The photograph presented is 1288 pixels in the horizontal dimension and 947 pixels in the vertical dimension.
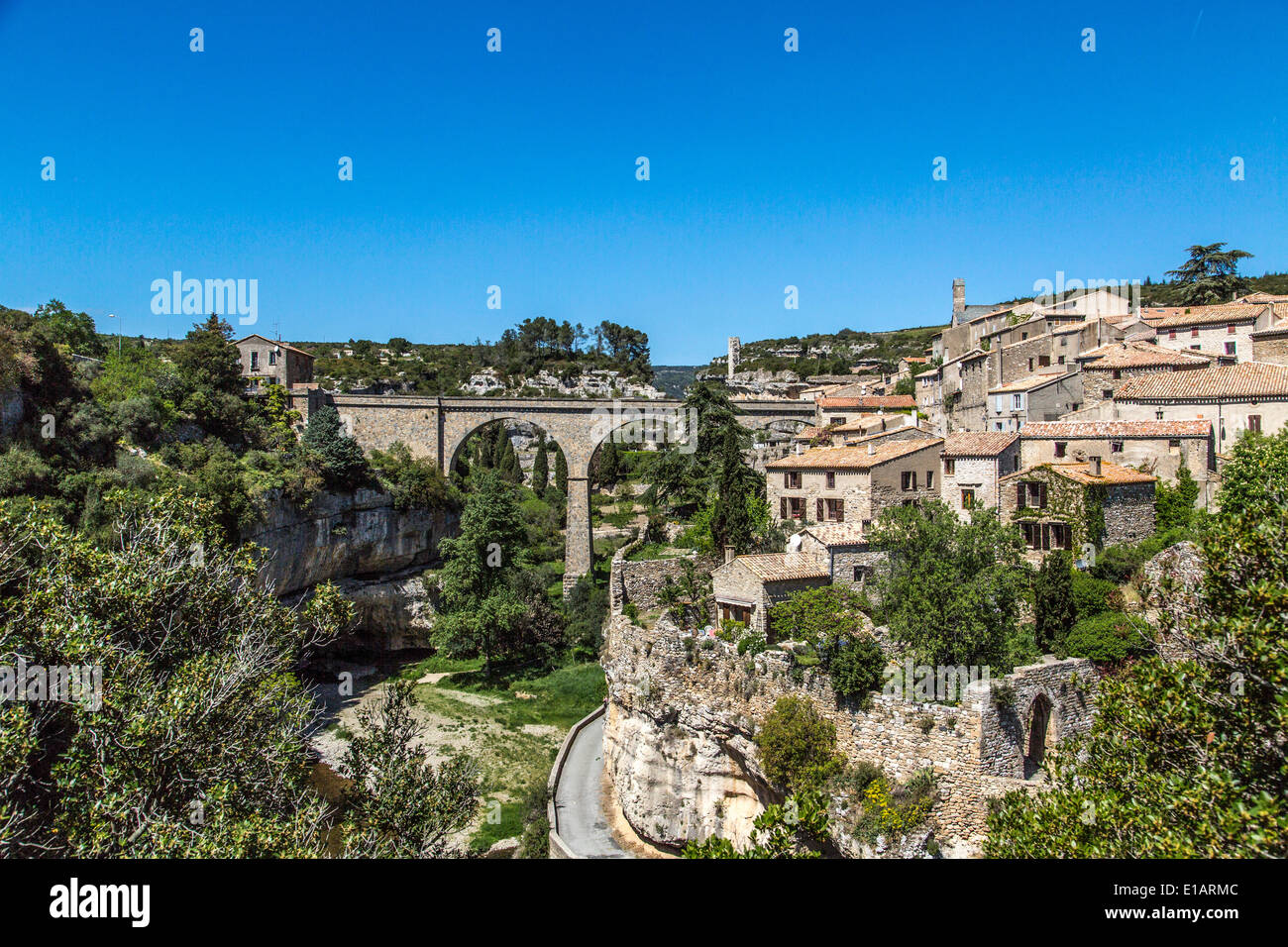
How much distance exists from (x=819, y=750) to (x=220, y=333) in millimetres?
35519

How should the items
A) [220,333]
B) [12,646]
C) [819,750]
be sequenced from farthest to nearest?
[220,333], [819,750], [12,646]

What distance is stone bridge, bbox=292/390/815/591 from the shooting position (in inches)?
1683

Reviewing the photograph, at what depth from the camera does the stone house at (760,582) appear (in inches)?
829

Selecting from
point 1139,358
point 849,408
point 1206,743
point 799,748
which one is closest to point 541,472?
point 849,408

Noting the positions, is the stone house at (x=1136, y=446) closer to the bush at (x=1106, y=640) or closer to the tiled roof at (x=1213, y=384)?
the tiled roof at (x=1213, y=384)

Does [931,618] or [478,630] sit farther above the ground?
[931,618]

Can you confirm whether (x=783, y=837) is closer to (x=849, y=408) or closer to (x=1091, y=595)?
(x=1091, y=595)

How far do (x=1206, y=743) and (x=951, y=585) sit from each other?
8699 millimetres

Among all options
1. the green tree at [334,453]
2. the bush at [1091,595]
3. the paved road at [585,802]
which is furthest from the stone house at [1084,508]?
the green tree at [334,453]
